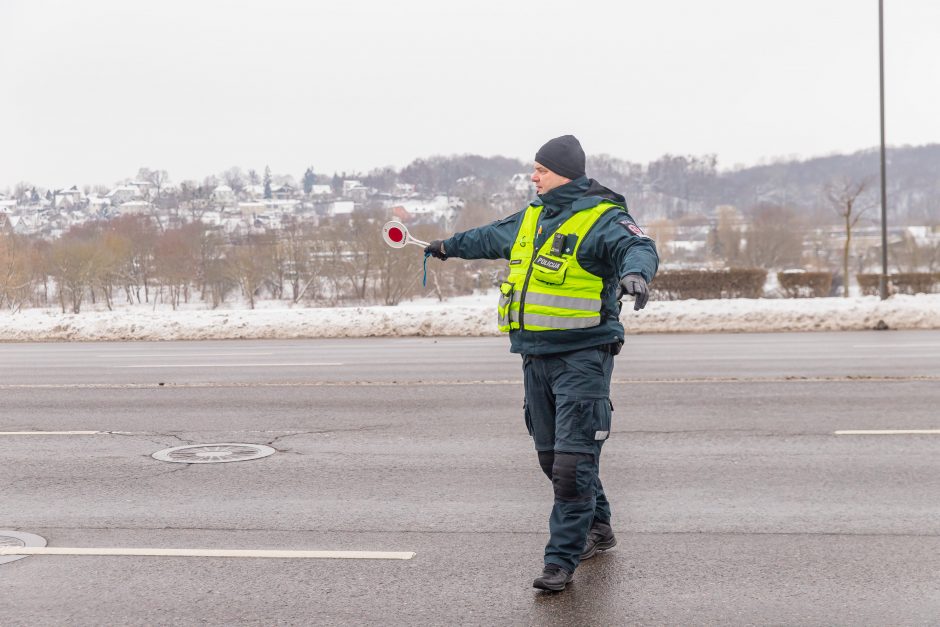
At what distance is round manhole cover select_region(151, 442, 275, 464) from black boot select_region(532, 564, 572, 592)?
147 inches

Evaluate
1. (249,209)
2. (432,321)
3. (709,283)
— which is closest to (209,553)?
(432,321)

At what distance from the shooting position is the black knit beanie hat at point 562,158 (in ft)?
16.6

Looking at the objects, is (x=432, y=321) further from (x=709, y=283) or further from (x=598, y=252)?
(x=598, y=252)

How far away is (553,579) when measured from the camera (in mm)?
4758

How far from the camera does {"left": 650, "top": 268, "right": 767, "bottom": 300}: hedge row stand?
105 ft

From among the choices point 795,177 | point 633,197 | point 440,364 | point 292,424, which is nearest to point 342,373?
point 440,364

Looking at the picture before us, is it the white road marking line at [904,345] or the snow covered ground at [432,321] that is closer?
the white road marking line at [904,345]

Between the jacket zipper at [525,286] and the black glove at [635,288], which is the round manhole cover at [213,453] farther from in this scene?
the black glove at [635,288]

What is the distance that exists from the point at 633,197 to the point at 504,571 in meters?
172

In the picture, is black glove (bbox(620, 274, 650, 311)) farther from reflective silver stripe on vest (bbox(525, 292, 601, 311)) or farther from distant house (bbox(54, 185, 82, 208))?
distant house (bbox(54, 185, 82, 208))

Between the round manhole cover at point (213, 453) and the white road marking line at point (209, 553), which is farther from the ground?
the round manhole cover at point (213, 453)

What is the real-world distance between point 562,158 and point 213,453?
4.33 m

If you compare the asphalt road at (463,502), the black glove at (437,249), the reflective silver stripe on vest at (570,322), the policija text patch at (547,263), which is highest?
the black glove at (437,249)

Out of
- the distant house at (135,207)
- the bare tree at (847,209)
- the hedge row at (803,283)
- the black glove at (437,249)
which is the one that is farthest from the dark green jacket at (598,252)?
the distant house at (135,207)
